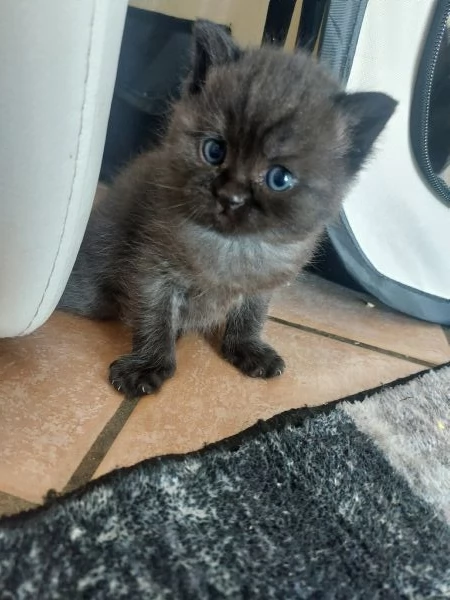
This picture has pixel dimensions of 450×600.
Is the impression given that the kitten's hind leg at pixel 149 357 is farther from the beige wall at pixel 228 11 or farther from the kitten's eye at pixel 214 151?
the beige wall at pixel 228 11

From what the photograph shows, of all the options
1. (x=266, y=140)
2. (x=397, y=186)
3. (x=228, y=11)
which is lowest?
(x=397, y=186)

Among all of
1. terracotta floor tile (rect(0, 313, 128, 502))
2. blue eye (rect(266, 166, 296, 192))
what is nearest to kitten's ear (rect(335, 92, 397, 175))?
blue eye (rect(266, 166, 296, 192))

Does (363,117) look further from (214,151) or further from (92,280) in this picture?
(92,280)

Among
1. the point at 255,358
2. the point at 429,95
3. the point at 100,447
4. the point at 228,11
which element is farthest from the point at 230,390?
the point at 228,11

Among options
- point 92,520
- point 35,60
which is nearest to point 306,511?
point 92,520

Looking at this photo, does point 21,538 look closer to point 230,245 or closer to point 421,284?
point 230,245

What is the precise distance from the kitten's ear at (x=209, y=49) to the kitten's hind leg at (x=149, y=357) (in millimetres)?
354

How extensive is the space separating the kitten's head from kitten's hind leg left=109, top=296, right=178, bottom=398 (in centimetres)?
19

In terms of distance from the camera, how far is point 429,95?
1234 millimetres

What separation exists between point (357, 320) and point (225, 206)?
584mm

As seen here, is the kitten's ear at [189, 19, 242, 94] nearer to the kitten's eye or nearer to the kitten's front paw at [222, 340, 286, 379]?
the kitten's eye

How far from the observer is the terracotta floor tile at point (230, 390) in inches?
34.5

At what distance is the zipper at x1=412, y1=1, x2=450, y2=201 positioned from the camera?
46.5 inches

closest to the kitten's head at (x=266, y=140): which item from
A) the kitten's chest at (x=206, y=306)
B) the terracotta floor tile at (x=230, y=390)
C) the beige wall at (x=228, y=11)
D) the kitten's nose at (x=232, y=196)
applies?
the kitten's nose at (x=232, y=196)
